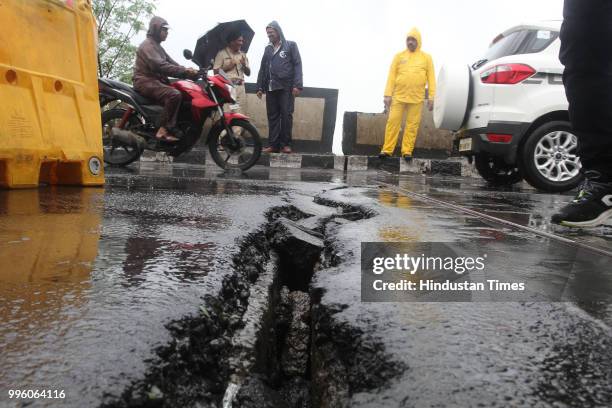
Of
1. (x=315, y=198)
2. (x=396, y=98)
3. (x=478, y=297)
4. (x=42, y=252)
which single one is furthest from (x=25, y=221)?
(x=396, y=98)

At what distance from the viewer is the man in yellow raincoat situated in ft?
26.6

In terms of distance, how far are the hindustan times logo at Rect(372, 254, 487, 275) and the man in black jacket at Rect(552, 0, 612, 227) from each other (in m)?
0.93

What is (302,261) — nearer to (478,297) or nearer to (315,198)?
(478,297)

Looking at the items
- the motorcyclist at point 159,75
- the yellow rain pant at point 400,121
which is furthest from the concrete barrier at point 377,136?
the motorcyclist at point 159,75

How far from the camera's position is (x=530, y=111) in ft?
16.2

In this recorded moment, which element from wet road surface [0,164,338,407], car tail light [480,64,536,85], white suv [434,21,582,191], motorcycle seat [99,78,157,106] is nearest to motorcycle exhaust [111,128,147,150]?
motorcycle seat [99,78,157,106]

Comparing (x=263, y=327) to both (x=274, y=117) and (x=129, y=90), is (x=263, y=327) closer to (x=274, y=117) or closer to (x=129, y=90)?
(x=129, y=90)

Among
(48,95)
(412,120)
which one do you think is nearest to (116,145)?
(48,95)

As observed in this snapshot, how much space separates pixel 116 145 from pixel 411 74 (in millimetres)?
4508

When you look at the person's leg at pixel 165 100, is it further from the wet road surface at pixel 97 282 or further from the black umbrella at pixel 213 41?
the wet road surface at pixel 97 282

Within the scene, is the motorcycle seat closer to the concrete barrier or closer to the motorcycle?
the motorcycle

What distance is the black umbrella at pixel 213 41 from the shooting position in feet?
25.5

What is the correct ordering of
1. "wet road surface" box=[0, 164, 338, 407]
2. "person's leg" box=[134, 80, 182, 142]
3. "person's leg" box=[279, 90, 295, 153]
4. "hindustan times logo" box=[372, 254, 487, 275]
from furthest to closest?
"person's leg" box=[279, 90, 295, 153], "person's leg" box=[134, 80, 182, 142], "hindustan times logo" box=[372, 254, 487, 275], "wet road surface" box=[0, 164, 338, 407]

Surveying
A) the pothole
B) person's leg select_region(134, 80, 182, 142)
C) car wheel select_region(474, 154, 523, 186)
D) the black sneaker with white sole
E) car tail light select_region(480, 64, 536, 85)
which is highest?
car tail light select_region(480, 64, 536, 85)
